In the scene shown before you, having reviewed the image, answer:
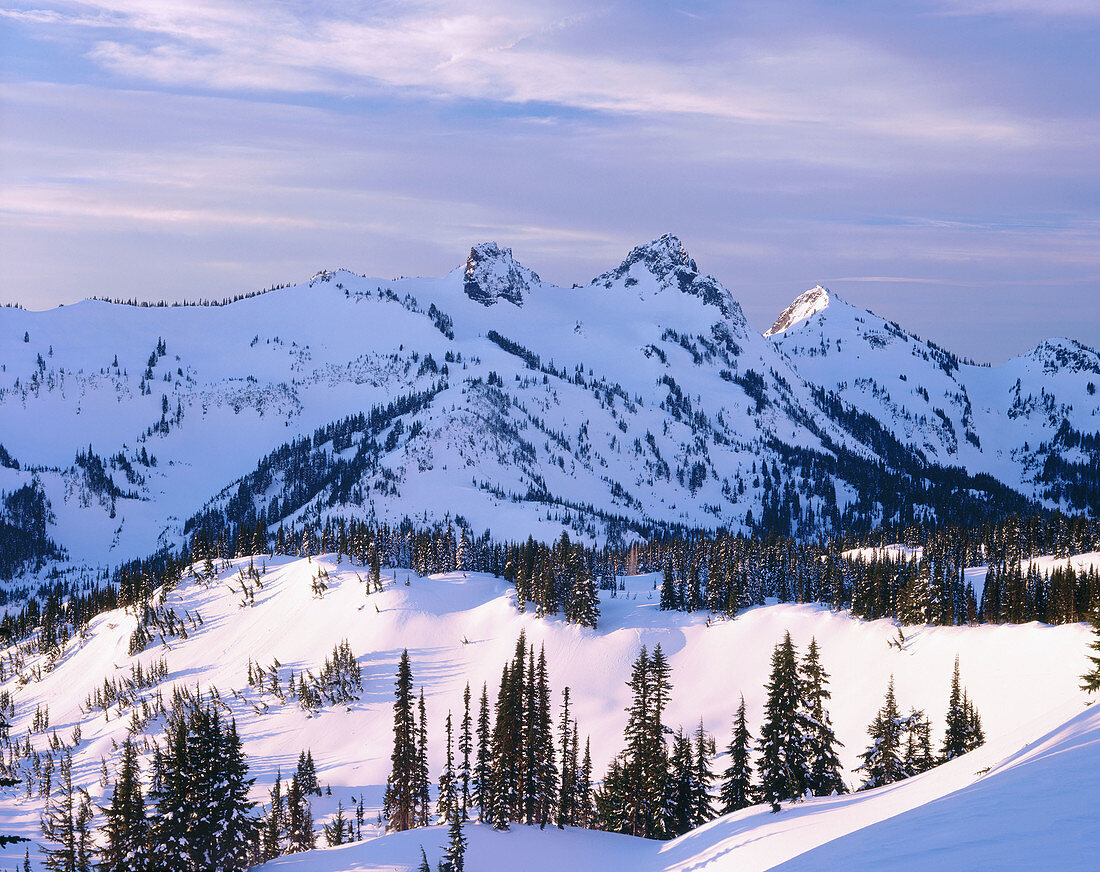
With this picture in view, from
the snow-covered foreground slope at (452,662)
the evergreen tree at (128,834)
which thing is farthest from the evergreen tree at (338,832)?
the evergreen tree at (128,834)

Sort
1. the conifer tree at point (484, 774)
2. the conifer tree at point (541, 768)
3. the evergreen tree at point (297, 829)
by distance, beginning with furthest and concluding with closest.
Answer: the evergreen tree at point (297, 829), the conifer tree at point (484, 774), the conifer tree at point (541, 768)

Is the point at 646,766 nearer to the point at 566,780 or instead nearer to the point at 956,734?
the point at 566,780

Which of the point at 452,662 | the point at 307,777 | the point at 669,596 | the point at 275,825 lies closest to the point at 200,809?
the point at 275,825

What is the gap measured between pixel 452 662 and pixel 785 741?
265 feet

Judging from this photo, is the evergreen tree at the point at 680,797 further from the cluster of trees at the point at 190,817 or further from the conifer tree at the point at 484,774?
the cluster of trees at the point at 190,817

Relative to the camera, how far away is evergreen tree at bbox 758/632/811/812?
54031 millimetres

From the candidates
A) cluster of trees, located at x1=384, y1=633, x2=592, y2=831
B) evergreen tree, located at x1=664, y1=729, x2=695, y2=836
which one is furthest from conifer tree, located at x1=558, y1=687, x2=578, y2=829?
evergreen tree, located at x1=664, y1=729, x2=695, y2=836

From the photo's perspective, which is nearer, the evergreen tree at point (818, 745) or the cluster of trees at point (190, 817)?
the cluster of trees at point (190, 817)

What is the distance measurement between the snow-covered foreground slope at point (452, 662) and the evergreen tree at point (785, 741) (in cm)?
947

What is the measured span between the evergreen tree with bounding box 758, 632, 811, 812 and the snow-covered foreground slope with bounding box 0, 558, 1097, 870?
9.47 meters

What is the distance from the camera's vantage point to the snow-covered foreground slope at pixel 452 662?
93062 millimetres

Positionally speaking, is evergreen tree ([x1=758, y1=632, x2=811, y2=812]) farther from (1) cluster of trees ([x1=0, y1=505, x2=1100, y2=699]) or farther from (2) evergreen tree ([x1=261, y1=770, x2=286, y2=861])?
(1) cluster of trees ([x1=0, y1=505, x2=1100, y2=699])

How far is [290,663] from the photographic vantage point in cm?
13100

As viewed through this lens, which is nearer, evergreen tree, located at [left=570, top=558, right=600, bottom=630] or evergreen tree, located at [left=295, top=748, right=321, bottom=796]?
evergreen tree, located at [left=295, top=748, right=321, bottom=796]
